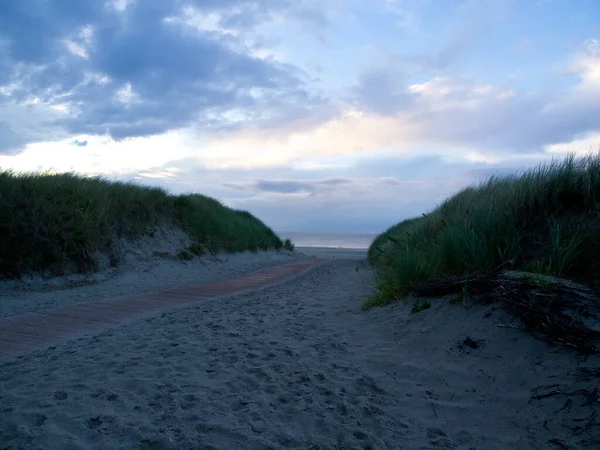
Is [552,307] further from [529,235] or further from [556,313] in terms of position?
[529,235]

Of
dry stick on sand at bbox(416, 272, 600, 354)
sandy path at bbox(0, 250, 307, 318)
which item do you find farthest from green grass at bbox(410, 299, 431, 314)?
sandy path at bbox(0, 250, 307, 318)

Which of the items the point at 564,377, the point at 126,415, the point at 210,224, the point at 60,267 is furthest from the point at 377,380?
the point at 210,224

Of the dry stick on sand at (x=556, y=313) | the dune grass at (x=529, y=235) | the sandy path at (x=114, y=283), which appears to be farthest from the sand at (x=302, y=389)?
the sandy path at (x=114, y=283)

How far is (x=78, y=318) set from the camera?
6309 mm

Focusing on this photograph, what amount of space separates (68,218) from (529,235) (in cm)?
1029

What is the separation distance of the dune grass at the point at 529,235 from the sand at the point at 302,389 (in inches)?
36.7

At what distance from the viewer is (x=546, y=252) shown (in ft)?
17.2

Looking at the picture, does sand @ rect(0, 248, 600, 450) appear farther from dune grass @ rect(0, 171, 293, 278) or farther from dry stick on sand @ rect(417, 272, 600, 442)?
dune grass @ rect(0, 171, 293, 278)

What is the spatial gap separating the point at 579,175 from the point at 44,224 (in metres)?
10.9

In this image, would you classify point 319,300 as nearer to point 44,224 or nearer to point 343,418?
point 343,418

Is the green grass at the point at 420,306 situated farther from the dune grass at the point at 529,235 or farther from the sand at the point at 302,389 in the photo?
the dune grass at the point at 529,235

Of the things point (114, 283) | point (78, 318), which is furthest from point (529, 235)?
point (114, 283)

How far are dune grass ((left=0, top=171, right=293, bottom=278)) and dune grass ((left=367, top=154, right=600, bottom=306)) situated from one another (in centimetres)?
759

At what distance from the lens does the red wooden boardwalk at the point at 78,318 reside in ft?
16.5
